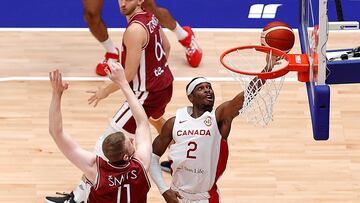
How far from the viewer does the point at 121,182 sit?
20.8ft

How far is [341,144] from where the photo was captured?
8969 millimetres

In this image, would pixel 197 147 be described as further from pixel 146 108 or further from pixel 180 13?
pixel 180 13

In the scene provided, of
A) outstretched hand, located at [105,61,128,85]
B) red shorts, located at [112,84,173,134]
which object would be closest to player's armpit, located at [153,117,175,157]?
red shorts, located at [112,84,173,134]

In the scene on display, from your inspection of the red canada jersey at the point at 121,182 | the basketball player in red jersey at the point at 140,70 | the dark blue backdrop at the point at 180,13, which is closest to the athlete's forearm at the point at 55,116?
the red canada jersey at the point at 121,182

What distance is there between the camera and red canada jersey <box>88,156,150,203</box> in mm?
6312

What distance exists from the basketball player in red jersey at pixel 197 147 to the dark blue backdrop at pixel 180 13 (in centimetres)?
389

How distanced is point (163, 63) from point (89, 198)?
1770 millimetres

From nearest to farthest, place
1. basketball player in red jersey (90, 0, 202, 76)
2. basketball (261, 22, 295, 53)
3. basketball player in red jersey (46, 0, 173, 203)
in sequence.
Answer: basketball (261, 22, 295, 53) < basketball player in red jersey (46, 0, 173, 203) < basketball player in red jersey (90, 0, 202, 76)

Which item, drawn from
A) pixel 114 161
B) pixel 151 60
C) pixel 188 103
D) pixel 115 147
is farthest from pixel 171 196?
pixel 188 103

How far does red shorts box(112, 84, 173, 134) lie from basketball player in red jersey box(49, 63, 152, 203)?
1273mm

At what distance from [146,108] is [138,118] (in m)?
1.41

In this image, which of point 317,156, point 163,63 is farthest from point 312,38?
point 317,156

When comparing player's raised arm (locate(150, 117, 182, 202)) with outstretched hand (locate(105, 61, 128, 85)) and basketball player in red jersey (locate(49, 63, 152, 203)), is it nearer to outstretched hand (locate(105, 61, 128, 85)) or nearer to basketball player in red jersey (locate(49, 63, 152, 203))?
basketball player in red jersey (locate(49, 63, 152, 203))

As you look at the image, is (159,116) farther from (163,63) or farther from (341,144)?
(341,144)
